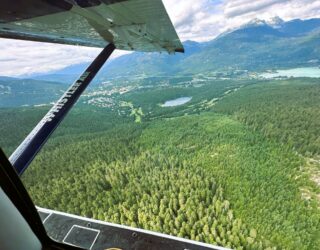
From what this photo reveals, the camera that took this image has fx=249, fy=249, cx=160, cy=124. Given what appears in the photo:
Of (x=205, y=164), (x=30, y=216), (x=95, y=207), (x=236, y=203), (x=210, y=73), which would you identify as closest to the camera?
(x=30, y=216)

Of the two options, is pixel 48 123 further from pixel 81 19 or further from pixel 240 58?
pixel 240 58

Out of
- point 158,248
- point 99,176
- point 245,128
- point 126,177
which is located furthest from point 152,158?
point 158,248

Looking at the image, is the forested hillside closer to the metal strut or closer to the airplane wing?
the metal strut

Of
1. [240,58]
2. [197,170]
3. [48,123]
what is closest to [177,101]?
[197,170]

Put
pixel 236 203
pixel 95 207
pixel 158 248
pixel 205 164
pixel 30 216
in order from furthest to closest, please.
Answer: pixel 205 164
pixel 236 203
pixel 95 207
pixel 158 248
pixel 30 216

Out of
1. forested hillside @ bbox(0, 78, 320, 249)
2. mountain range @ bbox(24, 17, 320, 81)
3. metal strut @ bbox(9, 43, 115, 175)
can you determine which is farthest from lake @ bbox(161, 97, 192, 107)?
metal strut @ bbox(9, 43, 115, 175)

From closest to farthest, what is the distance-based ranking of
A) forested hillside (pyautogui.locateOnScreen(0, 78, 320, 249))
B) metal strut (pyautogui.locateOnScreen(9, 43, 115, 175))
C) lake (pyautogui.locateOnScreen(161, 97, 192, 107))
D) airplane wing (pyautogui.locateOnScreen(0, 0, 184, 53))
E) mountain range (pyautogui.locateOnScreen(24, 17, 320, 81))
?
airplane wing (pyautogui.locateOnScreen(0, 0, 184, 53)) < metal strut (pyautogui.locateOnScreen(9, 43, 115, 175)) < forested hillside (pyautogui.locateOnScreen(0, 78, 320, 249)) < lake (pyautogui.locateOnScreen(161, 97, 192, 107)) < mountain range (pyautogui.locateOnScreen(24, 17, 320, 81))

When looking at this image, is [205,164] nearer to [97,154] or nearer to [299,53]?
[97,154]

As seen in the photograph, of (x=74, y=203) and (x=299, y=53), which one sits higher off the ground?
(x=74, y=203)
